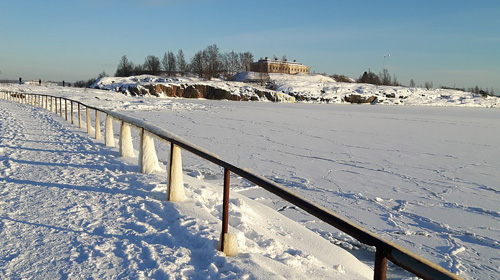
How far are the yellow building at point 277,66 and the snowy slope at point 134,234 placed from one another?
459 ft

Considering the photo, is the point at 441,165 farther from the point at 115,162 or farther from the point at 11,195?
the point at 11,195

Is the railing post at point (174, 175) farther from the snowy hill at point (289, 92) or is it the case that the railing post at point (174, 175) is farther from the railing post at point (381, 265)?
the snowy hill at point (289, 92)

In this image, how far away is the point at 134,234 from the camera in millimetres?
3848

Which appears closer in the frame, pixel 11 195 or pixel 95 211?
pixel 95 211

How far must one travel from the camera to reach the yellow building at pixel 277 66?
475 feet

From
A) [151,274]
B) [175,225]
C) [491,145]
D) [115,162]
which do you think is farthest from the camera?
[491,145]

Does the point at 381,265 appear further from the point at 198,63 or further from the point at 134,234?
the point at 198,63

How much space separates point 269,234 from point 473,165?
8.78 meters

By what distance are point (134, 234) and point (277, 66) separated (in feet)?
486

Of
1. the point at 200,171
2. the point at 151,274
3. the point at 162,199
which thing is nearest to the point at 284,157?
the point at 200,171

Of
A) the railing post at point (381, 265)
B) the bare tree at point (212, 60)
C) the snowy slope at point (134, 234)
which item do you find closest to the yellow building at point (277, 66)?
the bare tree at point (212, 60)

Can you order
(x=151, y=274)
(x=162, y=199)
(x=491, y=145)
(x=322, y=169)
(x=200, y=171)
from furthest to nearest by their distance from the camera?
(x=491, y=145) < (x=322, y=169) < (x=200, y=171) < (x=162, y=199) < (x=151, y=274)

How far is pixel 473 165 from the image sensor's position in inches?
423

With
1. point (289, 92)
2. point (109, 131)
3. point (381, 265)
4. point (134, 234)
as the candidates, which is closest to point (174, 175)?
point (134, 234)
